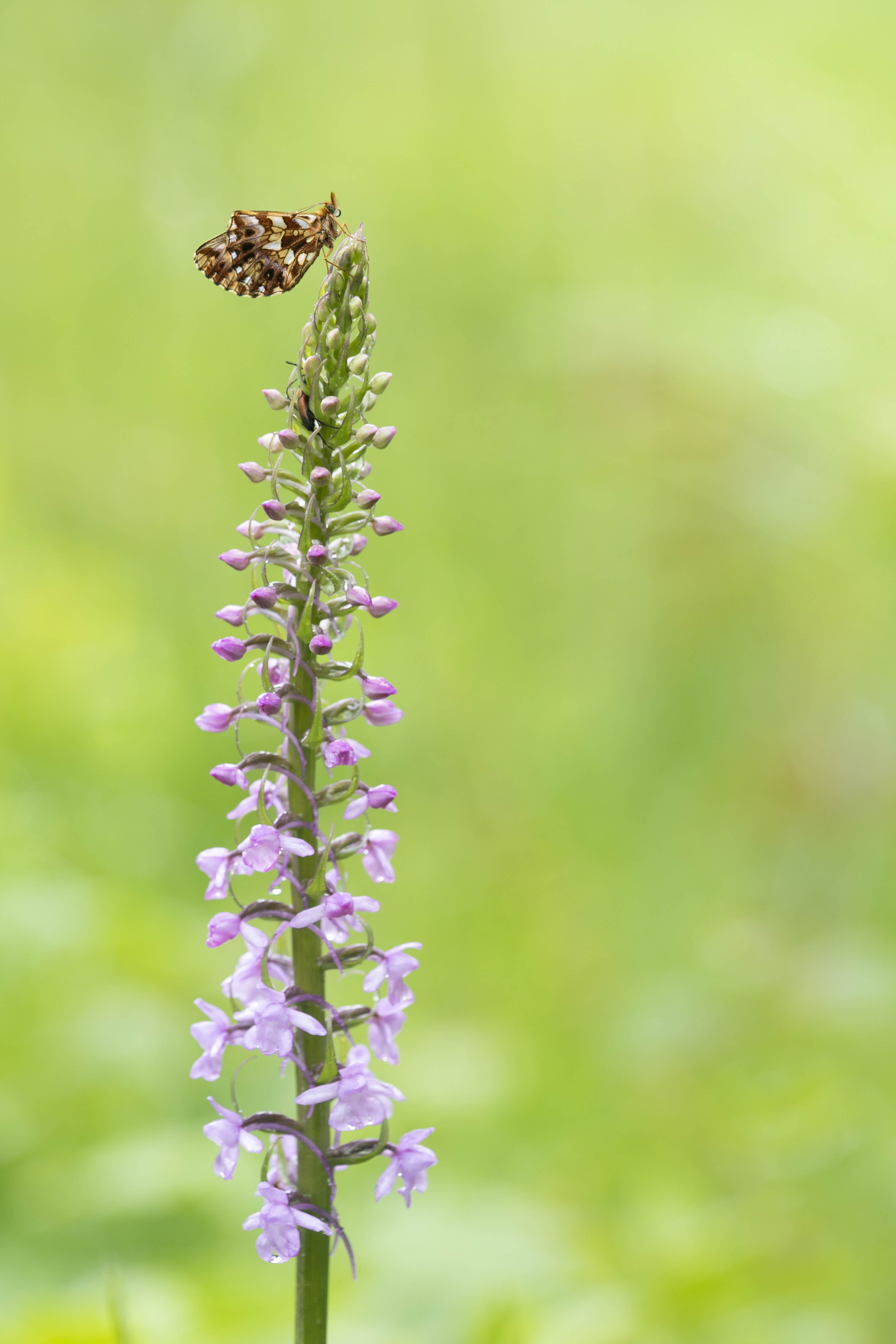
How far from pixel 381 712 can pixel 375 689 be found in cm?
4

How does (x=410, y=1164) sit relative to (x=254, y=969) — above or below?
below

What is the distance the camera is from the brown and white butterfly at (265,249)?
1.81m

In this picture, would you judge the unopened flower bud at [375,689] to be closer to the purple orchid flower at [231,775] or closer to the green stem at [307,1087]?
the green stem at [307,1087]

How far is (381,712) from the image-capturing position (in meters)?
1.67

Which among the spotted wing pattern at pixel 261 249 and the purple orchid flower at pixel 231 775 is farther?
the spotted wing pattern at pixel 261 249

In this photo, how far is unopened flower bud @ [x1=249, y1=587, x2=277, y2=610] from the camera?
1559 millimetres

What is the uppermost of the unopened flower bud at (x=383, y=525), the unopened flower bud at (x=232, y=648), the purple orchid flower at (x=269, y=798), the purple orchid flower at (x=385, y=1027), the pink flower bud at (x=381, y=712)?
the unopened flower bud at (x=383, y=525)

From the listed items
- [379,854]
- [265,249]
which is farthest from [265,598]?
[265,249]

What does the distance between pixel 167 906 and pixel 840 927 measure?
2910 millimetres

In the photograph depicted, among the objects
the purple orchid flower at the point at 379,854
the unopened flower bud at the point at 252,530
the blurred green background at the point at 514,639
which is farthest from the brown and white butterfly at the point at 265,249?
the blurred green background at the point at 514,639

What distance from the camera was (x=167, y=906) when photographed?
181 inches

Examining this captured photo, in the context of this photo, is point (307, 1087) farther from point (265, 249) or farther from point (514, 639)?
point (514, 639)

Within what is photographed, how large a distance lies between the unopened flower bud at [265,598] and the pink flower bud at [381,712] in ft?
0.66

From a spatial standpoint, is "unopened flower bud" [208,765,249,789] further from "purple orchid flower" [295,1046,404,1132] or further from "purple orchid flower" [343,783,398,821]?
"purple orchid flower" [295,1046,404,1132]
